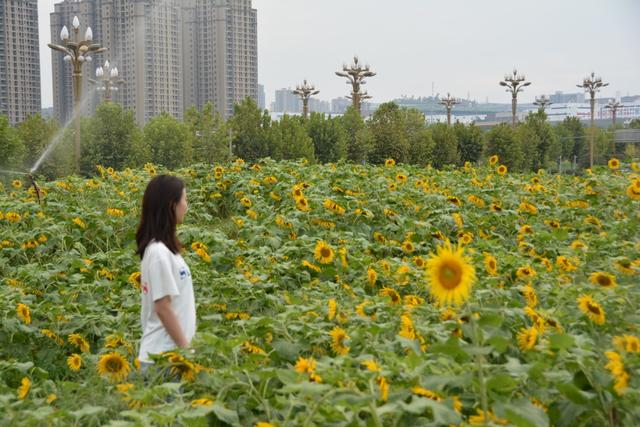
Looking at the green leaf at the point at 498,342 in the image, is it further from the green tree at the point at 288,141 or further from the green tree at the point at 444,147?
the green tree at the point at 444,147

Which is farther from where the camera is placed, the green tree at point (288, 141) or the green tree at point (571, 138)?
the green tree at point (571, 138)

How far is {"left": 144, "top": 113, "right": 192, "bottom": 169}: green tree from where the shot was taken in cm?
2108

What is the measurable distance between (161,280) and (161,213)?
0.92 feet

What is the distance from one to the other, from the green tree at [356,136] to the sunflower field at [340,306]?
1643 cm

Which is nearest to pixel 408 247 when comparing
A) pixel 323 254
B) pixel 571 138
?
pixel 323 254

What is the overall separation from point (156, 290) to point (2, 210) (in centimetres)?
480

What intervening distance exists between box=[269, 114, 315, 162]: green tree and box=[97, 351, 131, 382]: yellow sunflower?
1885cm

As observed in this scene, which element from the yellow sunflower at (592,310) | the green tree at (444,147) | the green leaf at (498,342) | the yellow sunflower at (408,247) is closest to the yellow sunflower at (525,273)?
the yellow sunflower at (592,310)

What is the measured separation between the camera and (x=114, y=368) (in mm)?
3080

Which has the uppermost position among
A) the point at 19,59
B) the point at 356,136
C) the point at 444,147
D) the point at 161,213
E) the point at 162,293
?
the point at 19,59

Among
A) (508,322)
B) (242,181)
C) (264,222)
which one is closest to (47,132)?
(242,181)

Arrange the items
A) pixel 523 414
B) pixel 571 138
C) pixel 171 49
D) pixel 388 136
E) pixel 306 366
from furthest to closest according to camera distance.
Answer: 1. pixel 571 138
2. pixel 171 49
3. pixel 388 136
4. pixel 306 366
5. pixel 523 414

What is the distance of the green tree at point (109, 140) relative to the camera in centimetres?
1884

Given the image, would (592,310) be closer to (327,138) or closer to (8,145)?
(8,145)
